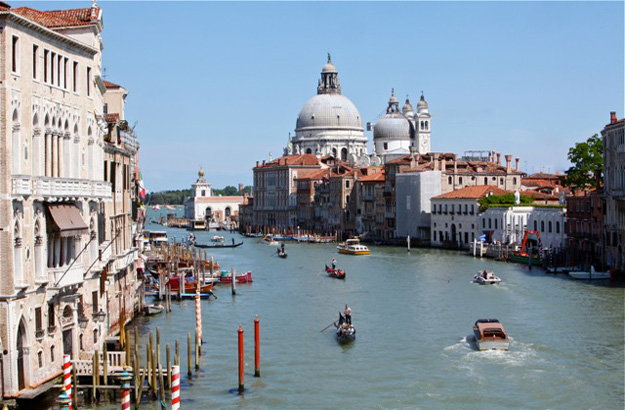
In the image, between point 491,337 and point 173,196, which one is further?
point 173,196

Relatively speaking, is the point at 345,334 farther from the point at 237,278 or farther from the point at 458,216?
the point at 458,216

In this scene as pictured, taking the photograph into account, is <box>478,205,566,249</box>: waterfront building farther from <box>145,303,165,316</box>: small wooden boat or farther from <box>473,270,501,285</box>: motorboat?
<box>145,303,165,316</box>: small wooden boat

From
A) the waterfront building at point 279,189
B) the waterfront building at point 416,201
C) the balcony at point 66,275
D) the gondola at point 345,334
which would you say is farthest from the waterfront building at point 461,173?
the balcony at point 66,275

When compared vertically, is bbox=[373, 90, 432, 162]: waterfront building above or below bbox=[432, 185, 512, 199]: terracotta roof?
above

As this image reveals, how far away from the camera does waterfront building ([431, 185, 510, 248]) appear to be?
49250 millimetres

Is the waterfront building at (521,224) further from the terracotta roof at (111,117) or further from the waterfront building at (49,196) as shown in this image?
the waterfront building at (49,196)

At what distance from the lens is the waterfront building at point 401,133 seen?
274 ft

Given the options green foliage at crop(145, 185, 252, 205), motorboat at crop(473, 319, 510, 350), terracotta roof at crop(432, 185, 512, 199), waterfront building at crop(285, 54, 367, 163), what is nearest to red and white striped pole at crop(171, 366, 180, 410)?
motorboat at crop(473, 319, 510, 350)

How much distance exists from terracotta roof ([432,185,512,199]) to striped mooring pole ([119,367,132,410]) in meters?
36.4

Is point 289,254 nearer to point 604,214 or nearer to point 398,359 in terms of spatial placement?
point 604,214

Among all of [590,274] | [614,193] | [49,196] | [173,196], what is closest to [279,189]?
[614,193]

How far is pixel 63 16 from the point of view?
16.3 metres

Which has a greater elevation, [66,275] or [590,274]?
[66,275]

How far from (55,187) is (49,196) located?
0.21 m
